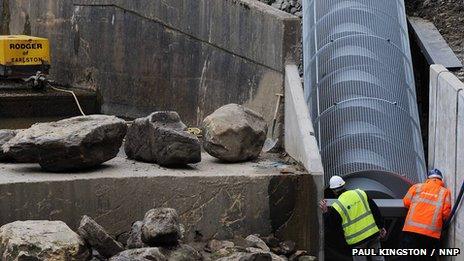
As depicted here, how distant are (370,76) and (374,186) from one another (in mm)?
2181

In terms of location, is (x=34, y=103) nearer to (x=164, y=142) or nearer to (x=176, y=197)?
(x=164, y=142)

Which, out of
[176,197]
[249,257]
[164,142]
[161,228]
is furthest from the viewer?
[164,142]

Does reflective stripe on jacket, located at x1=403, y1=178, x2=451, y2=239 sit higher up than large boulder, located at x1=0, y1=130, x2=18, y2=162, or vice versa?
large boulder, located at x1=0, y1=130, x2=18, y2=162

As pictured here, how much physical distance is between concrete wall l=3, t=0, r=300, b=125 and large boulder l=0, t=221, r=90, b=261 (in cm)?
439

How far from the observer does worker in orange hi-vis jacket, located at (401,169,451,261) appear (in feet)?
31.1

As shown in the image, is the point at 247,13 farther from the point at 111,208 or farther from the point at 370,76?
the point at 111,208

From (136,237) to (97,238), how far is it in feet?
1.35

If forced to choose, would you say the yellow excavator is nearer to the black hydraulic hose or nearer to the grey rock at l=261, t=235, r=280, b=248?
the grey rock at l=261, t=235, r=280, b=248

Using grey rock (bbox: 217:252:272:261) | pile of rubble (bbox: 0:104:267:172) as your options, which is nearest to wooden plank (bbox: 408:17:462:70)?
pile of rubble (bbox: 0:104:267:172)

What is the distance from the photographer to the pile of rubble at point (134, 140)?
884cm

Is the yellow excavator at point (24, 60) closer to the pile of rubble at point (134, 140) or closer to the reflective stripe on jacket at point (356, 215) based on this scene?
the pile of rubble at point (134, 140)

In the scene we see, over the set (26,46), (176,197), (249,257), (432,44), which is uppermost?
(432,44)

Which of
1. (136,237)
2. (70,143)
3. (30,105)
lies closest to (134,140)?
(70,143)

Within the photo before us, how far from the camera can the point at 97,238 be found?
7852mm
